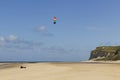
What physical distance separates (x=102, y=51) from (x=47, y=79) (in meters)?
171

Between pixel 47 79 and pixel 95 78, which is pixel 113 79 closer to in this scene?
pixel 95 78

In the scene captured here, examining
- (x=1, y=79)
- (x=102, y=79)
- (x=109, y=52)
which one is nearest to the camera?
(x=102, y=79)

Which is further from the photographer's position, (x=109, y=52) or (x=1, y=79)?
(x=109, y=52)

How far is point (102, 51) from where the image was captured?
197500mm

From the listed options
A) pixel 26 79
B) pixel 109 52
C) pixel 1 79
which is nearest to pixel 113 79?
pixel 26 79

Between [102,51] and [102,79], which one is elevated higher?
[102,51]

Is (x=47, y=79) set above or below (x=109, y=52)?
below

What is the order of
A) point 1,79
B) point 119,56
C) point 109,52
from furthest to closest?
1. point 109,52
2. point 119,56
3. point 1,79

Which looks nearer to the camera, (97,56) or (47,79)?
(47,79)

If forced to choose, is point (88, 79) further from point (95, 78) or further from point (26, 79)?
point (26, 79)

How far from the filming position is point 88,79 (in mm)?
27984

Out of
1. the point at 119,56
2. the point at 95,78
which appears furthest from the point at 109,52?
the point at 95,78

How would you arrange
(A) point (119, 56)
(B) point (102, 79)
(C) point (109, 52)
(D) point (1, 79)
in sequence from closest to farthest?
1. (B) point (102, 79)
2. (D) point (1, 79)
3. (A) point (119, 56)
4. (C) point (109, 52)

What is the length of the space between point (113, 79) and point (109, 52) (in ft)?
537
